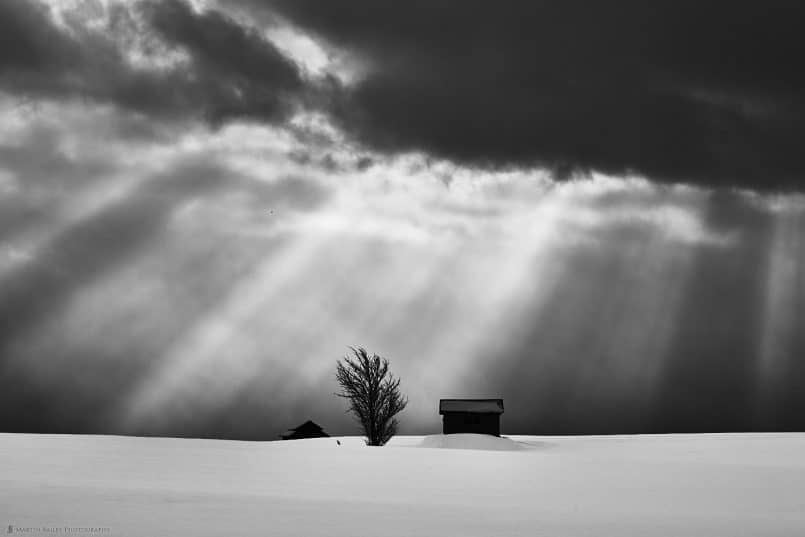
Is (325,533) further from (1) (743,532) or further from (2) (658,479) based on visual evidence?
(2) (658,479)

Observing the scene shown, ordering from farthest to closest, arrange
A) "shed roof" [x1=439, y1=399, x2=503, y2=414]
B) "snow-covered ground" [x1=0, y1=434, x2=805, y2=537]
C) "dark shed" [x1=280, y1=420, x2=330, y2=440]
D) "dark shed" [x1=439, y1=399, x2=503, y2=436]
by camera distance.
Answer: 1. "dark shed" [x1=280, y1=420, x2=330, y2=440]
2. "shed roof" [x1=439, y1=399, x2=503, y2=414]
3. "dark shed" [x1=439, y1=399, x2=503, y2=436]
4. "snow-covered ground" [x1=0, y1=434, x2=805, y2=537]

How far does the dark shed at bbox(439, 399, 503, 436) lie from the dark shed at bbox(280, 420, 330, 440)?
22.6 metres

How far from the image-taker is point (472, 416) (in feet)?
205

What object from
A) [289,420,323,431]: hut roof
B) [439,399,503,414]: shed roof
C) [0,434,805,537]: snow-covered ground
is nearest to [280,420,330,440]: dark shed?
[289,420,323,431]: hut roof

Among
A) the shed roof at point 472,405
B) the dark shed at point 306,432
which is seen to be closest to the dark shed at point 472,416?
the shed roof at point 472,405

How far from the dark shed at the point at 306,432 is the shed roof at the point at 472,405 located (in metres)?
22.2

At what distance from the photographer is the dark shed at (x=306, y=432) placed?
267ft

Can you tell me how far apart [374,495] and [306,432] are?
213 ft

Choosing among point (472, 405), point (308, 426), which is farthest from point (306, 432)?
point (472, 405)

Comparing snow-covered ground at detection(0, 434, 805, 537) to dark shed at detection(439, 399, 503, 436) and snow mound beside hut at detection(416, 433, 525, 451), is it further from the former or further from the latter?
dark shed at detection(439, 399, 503, 436)

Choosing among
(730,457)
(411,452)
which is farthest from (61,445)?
(730,457)

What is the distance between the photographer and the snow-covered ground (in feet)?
42.8

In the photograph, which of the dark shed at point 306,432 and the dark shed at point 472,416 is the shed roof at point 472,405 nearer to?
the dark shed at point 472,416

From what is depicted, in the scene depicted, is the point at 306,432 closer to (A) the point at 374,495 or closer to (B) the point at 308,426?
(B) the point at 308,426
